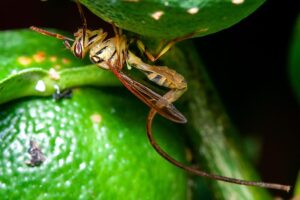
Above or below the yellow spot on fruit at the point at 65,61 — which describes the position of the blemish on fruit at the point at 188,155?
below

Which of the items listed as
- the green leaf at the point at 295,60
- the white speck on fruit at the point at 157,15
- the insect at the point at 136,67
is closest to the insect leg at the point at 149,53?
the insect at the point at 136,67

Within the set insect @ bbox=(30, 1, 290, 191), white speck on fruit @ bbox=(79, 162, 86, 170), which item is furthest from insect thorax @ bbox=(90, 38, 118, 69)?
white speck on fruit @ bbox=(79, 162, 86, 170)

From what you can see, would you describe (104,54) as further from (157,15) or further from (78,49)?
(157,15)

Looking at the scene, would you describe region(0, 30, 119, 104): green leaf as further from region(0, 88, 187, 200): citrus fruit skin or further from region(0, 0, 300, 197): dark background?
region(0, 0, 300, 197): dark background

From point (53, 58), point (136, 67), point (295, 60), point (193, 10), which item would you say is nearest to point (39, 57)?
point (53, 58)

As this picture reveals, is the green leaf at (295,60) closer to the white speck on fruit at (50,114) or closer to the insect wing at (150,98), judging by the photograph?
the insect wing at (150,98)

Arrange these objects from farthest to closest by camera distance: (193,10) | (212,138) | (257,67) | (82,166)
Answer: (257,67) → (212,138) → (82,166) → (193,10)
